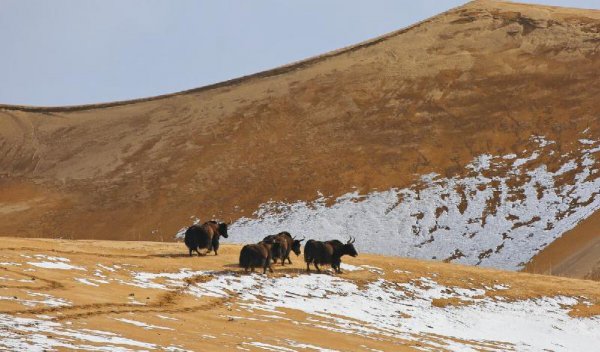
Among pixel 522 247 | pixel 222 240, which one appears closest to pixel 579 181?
pixel 522 247

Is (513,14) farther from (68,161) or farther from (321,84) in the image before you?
(68,161)

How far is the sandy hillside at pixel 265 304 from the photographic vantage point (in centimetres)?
1750

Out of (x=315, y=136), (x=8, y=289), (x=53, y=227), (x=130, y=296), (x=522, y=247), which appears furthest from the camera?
(x=315, y=136)

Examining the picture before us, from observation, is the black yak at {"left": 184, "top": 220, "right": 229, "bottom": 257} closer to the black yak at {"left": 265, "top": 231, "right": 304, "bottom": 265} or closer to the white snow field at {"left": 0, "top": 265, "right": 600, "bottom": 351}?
the black yak at {"left": 265, "top": 231, "right": 304, "bottom": 265}

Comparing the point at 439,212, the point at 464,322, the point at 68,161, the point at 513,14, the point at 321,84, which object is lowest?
the point at 464,322

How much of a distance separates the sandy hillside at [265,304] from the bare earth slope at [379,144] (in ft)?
45.7

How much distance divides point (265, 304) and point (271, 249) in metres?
5.40

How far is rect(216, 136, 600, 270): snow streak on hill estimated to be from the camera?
46844mm

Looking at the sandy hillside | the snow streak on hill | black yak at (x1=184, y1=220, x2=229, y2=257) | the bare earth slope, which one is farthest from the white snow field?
the bare earth slope

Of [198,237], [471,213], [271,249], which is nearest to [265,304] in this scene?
[271,249]

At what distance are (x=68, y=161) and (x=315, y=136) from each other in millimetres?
22157

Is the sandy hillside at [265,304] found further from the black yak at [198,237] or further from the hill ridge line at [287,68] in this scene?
the hill ridge line at [287,68]

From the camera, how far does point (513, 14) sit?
266ft

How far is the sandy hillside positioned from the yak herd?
0.55m
